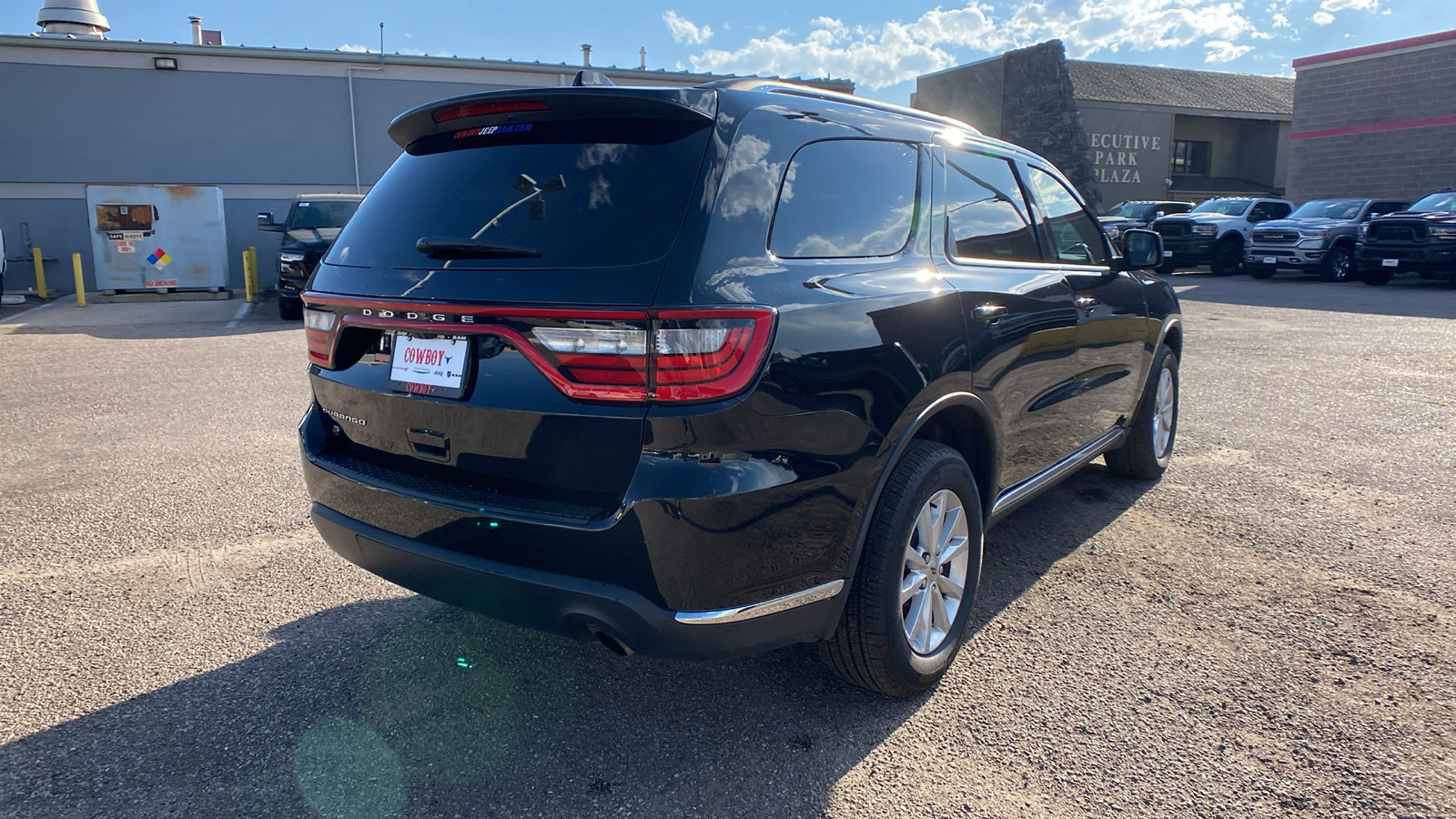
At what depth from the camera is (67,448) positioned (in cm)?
588

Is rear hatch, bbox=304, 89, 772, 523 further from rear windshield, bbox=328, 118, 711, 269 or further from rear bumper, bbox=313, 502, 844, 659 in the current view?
rear bumper, bbox=313, 502, 844, 659

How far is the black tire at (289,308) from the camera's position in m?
14.0

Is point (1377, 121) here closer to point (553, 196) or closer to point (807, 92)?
point (807, 92)

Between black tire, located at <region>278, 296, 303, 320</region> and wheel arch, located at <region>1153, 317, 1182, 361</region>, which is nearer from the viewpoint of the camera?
wheel arch, located at <region>1153, 317, 1182, 361</region>

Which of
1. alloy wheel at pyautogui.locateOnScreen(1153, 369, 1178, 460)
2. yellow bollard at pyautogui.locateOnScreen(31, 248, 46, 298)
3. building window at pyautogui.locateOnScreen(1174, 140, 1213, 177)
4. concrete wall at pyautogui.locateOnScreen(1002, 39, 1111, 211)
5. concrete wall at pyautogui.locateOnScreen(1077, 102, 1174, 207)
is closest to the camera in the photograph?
alloy wheel at pyautogui.locateOnScreen(1153, 369, 1178, 460)

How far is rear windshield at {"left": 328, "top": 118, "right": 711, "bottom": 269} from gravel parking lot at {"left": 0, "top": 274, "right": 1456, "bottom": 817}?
4.46ft

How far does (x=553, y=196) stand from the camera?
95.0 inches

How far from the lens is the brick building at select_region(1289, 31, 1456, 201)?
25.6 metres

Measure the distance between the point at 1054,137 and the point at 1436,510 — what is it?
31788 mm

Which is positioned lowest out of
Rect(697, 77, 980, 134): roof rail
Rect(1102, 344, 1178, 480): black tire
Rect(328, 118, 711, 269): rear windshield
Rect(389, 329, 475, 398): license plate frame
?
Rect(1102, 344, 1178, 480): black tire

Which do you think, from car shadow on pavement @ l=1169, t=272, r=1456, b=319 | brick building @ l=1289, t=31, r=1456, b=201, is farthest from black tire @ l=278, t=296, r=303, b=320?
brick building @ l=1289, t=31, r=1456, b=201

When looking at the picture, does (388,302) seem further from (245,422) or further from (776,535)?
(245,422)

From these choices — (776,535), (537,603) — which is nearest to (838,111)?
(776,535)

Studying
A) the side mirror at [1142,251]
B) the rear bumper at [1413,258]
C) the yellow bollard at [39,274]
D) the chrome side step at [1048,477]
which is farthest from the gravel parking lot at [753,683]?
the rear bumper at [1413,258]
